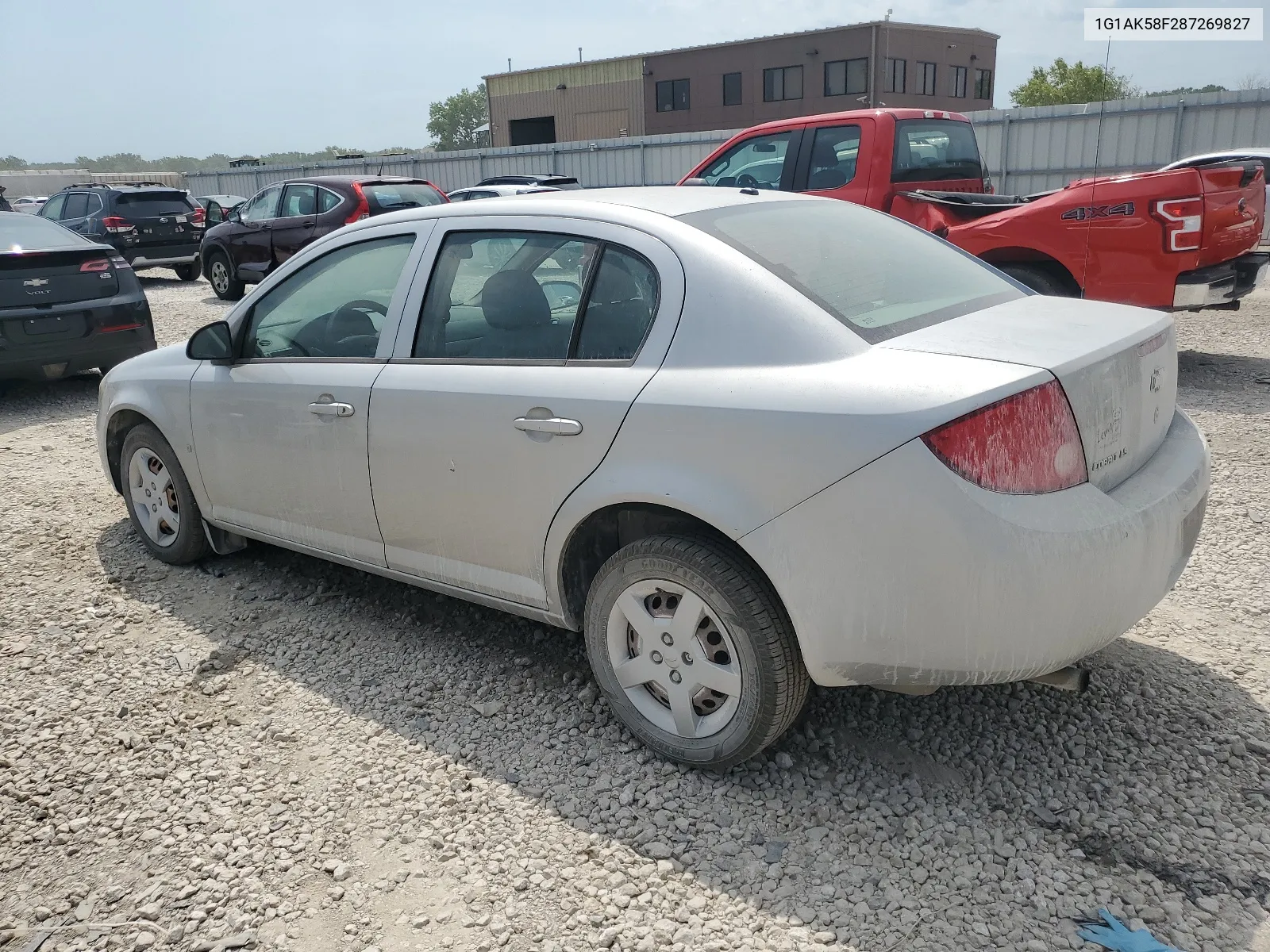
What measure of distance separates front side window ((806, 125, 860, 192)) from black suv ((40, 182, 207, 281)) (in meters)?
13.5

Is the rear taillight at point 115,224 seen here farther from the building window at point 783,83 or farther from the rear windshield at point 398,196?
the building window at point 783,83

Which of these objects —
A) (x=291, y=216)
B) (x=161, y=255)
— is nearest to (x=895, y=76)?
(x=161, y=255)

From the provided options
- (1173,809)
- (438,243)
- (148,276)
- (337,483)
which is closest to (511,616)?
(337,483)

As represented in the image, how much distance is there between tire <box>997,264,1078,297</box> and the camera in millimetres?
8008

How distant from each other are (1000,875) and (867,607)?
0.76 metres

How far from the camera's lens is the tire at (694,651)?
9.13ft

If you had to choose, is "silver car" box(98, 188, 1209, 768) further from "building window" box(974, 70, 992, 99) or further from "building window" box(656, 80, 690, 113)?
"building window" box(974, 70, 992, 99)

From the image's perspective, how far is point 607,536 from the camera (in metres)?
3.26

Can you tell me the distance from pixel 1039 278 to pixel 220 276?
1262 cm

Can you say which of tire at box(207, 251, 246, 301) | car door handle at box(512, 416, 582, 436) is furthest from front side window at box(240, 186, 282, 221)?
car door handle at box(512, 416, 582, 436)

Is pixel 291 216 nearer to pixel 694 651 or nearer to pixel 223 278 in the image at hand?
pixel 223 278

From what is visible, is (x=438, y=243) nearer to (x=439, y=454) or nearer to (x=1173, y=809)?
(x=439, y=454)

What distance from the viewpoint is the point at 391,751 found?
10.8ft

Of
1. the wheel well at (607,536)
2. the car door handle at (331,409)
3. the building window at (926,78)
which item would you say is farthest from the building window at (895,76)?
the wheel well at (607,536)
